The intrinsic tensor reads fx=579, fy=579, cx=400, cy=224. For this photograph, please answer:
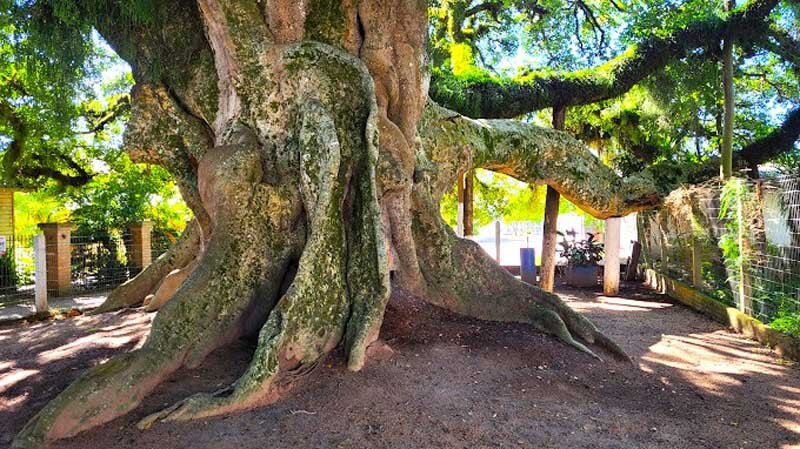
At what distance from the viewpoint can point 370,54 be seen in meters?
5.66

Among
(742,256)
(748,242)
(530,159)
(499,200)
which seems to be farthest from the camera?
(499,200)

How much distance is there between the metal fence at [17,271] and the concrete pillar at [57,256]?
1.70 feet

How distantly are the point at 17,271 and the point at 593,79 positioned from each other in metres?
13.7

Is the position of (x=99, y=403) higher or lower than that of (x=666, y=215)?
lower

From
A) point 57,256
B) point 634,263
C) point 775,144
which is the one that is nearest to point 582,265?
point 634,263

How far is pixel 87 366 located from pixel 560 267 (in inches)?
502

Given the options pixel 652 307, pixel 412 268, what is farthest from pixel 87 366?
pixel 652 307

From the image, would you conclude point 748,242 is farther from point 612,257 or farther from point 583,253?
point 583,253

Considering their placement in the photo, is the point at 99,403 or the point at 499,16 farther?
the point at 499,16

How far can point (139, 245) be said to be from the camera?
15.0 meters

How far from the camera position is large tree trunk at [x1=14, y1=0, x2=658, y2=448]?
436cm

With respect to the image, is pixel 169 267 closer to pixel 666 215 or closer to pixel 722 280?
pixel 722 280

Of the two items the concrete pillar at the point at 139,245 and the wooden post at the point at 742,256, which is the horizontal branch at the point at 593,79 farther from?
the concrete pillar at the point at 139,245

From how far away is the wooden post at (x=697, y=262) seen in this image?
34.6ft
